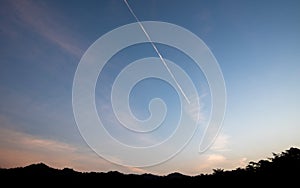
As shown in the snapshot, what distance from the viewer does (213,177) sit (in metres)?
44.8

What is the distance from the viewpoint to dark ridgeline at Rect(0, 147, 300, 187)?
111ft

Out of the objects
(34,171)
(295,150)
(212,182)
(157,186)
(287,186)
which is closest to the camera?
(287,186)

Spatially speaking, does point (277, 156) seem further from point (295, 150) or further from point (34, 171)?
point (34, 171)

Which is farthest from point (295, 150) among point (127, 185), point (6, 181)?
point (6, 181)

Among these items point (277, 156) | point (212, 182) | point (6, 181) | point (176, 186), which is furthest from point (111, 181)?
point (277, 156)

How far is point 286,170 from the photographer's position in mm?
33594

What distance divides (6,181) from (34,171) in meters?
15.2

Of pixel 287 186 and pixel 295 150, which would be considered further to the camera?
pixel 295 150

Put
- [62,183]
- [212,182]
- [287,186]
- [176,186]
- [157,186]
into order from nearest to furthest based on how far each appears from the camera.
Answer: [287,186]
[212,182]
[176,186]
[157,186]
[62,183]

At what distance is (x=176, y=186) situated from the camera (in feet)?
175

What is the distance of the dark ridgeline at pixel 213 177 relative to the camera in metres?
33.7

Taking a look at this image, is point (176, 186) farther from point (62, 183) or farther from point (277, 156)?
point (62, 183)

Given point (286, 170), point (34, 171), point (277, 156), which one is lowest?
point (286, 170)

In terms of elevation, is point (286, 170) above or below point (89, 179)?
below
